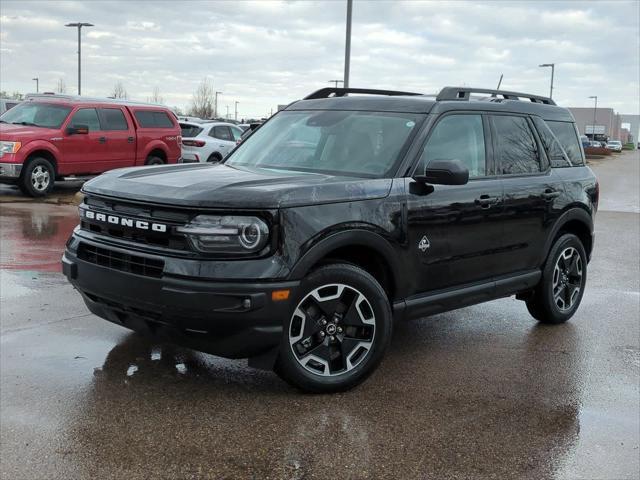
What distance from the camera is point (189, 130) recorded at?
66.6ft

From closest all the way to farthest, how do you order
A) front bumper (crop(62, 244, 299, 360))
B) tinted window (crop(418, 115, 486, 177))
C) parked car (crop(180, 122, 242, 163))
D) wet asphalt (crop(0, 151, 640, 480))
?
wet asphalt (crop(0, 151, 640, 480))
front bumper (crop(62, 244, 299, 360))
tinted window (crop(418, 115, 486, 177))
parked car (crop(180, 122, 242, 163))

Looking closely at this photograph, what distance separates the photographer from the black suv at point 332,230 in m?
4.01

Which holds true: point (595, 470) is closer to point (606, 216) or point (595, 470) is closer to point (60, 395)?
point (60, 395)

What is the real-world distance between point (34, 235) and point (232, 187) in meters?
6.96

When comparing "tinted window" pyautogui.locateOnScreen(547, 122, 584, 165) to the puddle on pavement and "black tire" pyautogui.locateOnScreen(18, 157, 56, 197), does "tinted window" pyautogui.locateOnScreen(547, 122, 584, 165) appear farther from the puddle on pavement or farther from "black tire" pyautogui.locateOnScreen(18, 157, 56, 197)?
"black tire" pyautogui.locateOnScreen(18, 157, 56, 197)

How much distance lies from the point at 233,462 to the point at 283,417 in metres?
0.60

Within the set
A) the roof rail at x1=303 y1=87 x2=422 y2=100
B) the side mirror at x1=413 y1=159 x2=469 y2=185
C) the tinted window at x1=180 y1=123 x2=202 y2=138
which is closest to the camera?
the side mirror at x1=413 y1=159 x2=469 y2=185

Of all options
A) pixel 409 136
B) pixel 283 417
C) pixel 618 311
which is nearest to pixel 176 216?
pixel 283 417

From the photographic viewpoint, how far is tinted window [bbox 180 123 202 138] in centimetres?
2008

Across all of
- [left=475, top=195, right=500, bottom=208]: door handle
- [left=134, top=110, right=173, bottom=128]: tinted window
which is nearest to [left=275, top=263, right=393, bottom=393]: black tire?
[left=475, top=195, right=500, bottom=208]: door handle

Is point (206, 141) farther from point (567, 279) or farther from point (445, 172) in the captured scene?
point (445, 172)

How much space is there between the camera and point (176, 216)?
4082 mm

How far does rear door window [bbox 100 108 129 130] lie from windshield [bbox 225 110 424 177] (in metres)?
10.8

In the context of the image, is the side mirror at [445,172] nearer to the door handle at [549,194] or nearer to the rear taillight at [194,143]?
the door handle at [549,194]
